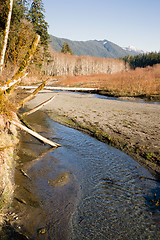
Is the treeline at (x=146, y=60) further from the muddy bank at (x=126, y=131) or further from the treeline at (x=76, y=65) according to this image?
the muddy bank at (x=126, y=131)

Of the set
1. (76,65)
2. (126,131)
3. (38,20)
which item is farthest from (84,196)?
(76,65)

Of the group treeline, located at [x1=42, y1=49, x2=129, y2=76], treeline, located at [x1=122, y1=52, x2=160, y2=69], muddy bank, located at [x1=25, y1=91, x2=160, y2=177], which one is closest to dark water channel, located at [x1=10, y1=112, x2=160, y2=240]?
muddy bank, located at [x1=25, y1=91, x2=160, y2=177]

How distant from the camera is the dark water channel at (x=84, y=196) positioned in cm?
363

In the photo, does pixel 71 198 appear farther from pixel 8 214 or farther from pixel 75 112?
pixel 75 112

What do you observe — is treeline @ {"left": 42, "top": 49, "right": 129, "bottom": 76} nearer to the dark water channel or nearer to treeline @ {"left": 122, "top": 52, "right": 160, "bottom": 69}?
treeline @ {"left": 122, "top": 52, "right": 160, "bottom": 69}

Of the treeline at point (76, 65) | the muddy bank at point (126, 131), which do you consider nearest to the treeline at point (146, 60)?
the treeline at point (76, 65)

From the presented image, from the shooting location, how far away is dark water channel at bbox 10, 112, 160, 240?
11.9ft

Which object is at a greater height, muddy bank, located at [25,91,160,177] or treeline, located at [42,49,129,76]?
treeline, located at [42,49,129,76]

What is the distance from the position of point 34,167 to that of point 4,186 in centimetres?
190

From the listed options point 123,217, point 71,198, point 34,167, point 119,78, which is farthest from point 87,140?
point 119,78

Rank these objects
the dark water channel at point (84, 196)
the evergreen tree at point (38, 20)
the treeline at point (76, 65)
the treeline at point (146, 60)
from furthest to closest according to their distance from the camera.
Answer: the treeline at point (146, 60) → the treeline at point (76, 65) → the evergreen tree at point (38, 20) → the dark water channel at point (84, 196)

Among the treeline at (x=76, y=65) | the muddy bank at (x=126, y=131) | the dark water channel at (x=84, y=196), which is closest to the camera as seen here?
the dark water channel at (x=84, y=196)

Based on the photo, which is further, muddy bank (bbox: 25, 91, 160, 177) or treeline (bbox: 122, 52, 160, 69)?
treeline (bbox: 122, 52, 160, 69)

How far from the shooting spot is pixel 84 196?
4680mm
